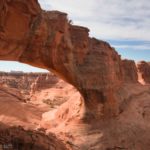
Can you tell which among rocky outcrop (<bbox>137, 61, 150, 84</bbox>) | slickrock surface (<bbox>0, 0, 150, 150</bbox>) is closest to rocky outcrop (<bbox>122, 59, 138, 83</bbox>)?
slickrock surface (<bbox>0, 0, 150, 150</bbox>)

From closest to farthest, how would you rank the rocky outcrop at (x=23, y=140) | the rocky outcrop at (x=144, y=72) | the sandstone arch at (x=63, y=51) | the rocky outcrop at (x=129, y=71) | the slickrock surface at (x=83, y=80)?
the rocky outcrop at (x=23, y=140) → the sandstone arch at (x=63, y=51) → the slickrock surface at (x=83, y=80) → the rocky outcrop at (x=129, y=71) → the rocky outcrop at (x=144, y=72)

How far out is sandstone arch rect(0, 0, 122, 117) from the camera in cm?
1100

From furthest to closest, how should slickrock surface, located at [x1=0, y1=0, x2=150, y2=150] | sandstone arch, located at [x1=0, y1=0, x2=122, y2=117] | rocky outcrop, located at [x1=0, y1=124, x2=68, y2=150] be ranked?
slickrock surface, located at [x1=0, y1=0, x2=150, y2=150]
sandstone arch, located at [x1=0, y1=0, x2=122, y2=117]
rocky outcrop, located at [x1=0, y1=124, x2=68, y2=150]

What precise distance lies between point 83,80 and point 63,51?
192cm

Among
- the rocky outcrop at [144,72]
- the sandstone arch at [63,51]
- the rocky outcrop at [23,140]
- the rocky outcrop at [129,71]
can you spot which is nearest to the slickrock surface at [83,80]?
the sandstone arch at [63,51]

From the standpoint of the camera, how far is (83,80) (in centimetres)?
1538

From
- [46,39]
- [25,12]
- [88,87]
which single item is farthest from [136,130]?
[25,12]

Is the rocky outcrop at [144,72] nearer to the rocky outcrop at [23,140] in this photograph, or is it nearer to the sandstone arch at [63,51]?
the sandstone arch at [63,51]

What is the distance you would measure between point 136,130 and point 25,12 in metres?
8.02

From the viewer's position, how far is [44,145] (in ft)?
32.3

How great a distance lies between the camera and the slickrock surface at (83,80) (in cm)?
1204

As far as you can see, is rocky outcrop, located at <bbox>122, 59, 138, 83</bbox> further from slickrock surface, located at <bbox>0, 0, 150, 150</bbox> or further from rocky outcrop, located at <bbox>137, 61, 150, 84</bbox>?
rocky outcrop, located at <bbox>137, 61, 150, 84</bbox>

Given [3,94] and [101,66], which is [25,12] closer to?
[101,66]

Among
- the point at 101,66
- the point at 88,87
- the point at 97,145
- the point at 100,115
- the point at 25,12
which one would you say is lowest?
the point at 97,145
